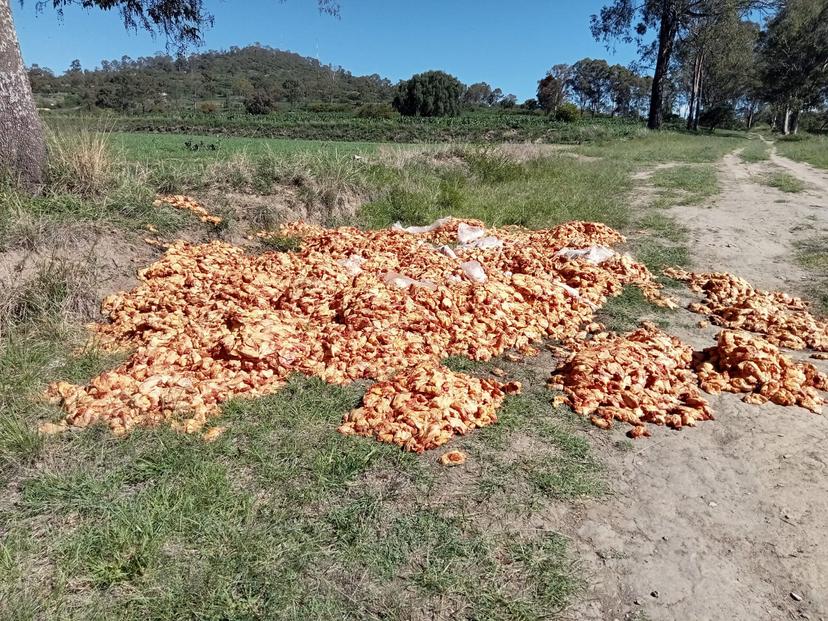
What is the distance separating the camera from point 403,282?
4312 mm

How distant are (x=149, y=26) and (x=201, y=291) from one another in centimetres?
660

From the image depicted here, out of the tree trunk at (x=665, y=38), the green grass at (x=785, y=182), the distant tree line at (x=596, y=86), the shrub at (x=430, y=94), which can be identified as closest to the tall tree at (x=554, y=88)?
the distant tree line at (x=596, y=86)

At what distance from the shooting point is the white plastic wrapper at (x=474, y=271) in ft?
15.4

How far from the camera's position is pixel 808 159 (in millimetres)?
16672

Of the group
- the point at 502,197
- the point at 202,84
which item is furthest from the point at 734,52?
the point at 202,84

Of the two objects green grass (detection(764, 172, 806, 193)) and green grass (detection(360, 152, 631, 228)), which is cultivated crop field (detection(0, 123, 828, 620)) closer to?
green grass (detection(360, 152, 631, 228))

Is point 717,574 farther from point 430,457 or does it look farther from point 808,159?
point 808,159

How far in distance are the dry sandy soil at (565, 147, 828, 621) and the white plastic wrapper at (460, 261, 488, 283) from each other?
2128 millimetres

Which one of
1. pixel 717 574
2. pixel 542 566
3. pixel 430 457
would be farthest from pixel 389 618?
pixel 717 574

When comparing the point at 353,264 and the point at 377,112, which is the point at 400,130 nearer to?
the point at 377,112

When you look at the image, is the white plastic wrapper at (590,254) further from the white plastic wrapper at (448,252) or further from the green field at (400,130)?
the green field at (400,130)

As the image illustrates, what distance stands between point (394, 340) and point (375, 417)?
82 cm

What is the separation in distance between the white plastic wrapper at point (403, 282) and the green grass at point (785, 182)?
400 inches

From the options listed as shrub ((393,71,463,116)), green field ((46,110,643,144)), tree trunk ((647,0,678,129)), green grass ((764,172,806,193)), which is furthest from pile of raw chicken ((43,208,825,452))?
shrub ((393,71,463,116))
